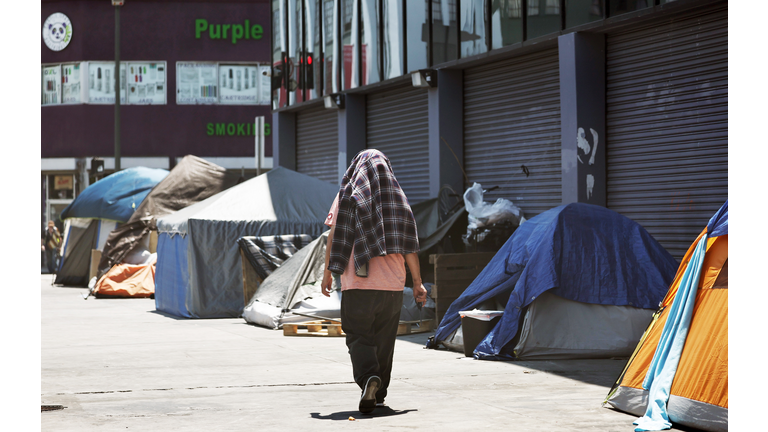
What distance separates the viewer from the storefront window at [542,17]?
14.2m

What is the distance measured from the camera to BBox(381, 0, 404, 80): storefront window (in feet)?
61.3

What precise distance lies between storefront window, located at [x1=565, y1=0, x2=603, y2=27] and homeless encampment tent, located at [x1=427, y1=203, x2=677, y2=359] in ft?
13.2

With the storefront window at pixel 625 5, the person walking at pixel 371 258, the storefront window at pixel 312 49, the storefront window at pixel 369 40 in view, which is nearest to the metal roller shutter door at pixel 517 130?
the storefront window at pixel 625 5

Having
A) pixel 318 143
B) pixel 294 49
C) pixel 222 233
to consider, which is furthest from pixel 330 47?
pixel 222 233

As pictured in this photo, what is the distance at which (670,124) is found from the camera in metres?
12.6

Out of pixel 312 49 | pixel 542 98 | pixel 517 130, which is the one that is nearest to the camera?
pixel 542 98

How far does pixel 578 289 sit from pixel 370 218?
3658 millimetres

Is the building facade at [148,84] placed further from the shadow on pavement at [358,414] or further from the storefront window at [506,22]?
the shadow on pavement at [358,414]

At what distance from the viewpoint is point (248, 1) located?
3550cm

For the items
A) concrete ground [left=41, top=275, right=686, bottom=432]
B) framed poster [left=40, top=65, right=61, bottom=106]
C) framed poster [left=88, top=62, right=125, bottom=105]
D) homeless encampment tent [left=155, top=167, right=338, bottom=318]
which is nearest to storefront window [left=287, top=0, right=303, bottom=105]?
homeless encampment tent [left=155, top=167, right=338, bottom=318]

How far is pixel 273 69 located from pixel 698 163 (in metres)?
14.9

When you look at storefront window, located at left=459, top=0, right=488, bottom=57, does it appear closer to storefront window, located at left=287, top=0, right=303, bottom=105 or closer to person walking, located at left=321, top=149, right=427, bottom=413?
storefront window, located at left=287, top=0, right=303, bottom=105

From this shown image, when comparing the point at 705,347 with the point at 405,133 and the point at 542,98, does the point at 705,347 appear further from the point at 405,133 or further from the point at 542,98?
the point at 405,133

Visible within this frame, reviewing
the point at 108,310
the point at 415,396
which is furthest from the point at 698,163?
the point at 108,310
